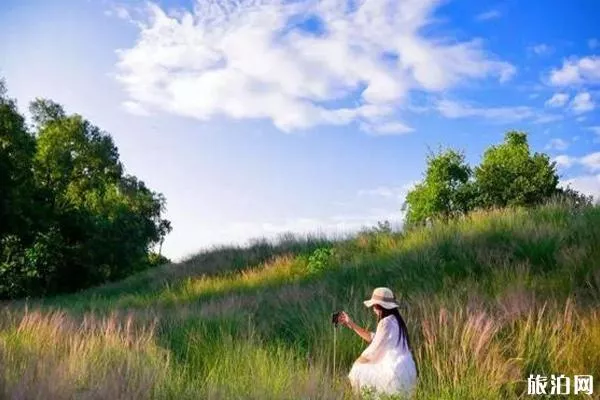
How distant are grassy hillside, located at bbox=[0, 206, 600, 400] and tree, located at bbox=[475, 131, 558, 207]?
74.3ft

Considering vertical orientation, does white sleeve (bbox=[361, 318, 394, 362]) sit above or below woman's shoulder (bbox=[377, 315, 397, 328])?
below

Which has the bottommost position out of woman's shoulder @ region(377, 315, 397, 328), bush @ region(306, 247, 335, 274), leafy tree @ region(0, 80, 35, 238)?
woman's shoulder @ region(377, 315, 397, 328)

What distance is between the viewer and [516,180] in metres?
36.1

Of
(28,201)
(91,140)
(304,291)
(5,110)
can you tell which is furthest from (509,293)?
(91,140)

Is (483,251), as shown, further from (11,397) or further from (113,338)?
(11,397)

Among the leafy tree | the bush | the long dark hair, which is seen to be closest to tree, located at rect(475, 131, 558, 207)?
the bush

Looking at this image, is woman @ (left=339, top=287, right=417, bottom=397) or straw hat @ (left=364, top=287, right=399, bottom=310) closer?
woman @ (left=339, top=287, right=417, bottom=397)

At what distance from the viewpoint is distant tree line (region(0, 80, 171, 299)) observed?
31.1 m

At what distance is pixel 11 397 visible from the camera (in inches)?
143

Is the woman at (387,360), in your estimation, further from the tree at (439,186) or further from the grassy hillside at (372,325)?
the tree at (439,186)

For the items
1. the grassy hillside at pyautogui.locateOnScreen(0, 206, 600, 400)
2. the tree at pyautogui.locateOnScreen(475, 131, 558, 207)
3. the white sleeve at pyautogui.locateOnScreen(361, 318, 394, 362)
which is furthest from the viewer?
the tree at pyautogui.locateOnScreen(475, 131, 558, 207)

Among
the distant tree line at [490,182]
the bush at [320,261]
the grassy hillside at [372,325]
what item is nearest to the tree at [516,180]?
the distant tree line at [490,182]

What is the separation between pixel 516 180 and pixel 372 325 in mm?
30540

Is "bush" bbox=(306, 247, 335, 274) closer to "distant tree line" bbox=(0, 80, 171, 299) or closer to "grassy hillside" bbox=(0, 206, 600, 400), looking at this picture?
"grassy hillside" bbox=(0, 206, 600, 400)
